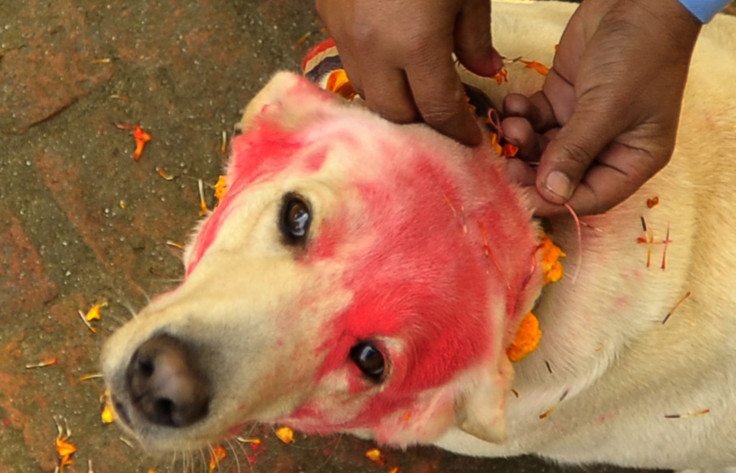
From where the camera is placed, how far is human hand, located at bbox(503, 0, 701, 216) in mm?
1245

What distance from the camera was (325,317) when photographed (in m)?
1.26

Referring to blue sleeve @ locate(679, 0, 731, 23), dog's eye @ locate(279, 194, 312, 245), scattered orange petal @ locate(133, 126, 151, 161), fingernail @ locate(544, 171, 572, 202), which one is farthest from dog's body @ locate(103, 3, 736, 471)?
scattered orange petal @ locate(133, 126, 151, 161)

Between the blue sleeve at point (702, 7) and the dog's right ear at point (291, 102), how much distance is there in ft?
2.52

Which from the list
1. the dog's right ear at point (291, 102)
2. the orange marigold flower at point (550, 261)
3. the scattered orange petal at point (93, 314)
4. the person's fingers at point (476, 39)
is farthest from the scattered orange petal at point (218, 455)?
the person's fingers at point (476, 39)

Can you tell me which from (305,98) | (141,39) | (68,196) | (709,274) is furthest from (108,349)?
(141,39)

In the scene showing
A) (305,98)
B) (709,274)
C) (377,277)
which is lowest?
(709,274)

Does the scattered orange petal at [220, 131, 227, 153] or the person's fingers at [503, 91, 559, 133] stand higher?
the person's fingers at [503, 91, 559, 133]

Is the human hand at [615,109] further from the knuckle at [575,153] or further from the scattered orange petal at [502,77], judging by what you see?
the scattered orange petal at [502,77]

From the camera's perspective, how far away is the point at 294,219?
1.32m

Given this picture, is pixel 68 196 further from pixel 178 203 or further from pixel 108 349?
pixel 108 349

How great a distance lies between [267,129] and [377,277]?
0.51 meters

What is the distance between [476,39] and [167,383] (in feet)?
2.99

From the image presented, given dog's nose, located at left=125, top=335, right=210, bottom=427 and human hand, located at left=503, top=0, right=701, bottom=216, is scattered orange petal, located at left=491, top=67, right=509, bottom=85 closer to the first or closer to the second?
human hand, located at left=503, top=0, right=701, bottom=216

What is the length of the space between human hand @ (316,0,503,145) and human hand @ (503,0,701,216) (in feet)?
0.58
